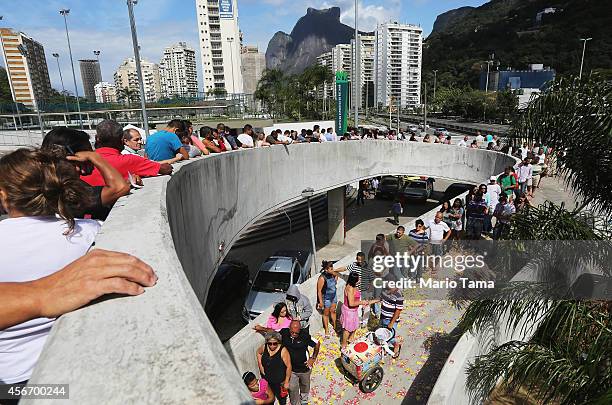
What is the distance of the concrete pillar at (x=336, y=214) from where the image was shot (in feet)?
69.3

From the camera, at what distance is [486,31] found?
144 meters

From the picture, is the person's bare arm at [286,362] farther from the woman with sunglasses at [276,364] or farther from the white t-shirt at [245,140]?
the white t-shirt at [245,140]

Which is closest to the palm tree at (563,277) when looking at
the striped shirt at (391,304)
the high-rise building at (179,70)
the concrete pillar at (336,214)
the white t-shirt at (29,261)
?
the striped shirt at (391,304)

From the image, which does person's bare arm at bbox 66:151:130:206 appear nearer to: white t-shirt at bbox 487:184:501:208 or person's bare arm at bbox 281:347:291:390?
person's bare arm at bbox 281:347:291:390

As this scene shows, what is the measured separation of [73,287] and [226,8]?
105440 mm

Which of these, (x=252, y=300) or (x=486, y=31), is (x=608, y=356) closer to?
(x=252, y=300)

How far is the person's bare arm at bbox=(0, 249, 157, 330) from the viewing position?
1353 millimetres

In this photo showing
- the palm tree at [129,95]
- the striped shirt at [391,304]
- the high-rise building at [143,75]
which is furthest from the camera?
the high-rise building at [143,75]

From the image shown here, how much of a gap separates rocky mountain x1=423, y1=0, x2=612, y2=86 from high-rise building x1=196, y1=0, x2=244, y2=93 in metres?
68.8

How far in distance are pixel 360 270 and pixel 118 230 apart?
545 cm

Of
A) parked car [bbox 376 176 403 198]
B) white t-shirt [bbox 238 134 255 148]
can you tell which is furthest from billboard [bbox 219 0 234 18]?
white t-shirt [bbox 238 134 255 148]

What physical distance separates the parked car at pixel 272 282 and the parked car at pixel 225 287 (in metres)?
2.01

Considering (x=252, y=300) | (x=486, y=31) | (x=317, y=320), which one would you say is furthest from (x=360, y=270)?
(x=486, y=31)

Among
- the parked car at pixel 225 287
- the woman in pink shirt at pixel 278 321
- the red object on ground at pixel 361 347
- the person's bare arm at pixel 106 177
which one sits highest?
the person's bare arm at pixel 106 177
